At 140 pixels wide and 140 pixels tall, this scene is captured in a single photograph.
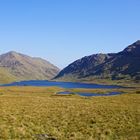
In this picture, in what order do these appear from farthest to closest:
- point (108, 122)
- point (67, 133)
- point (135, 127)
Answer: point (108, 122), point (135, 127), point (67, 133)

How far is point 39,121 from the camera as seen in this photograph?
2748 centimetres

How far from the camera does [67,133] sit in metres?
23.7

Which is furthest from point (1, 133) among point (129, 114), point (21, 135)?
point (129, 114)

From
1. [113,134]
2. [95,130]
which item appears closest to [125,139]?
[113,134]

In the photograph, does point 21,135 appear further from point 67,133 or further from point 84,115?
point 84,115

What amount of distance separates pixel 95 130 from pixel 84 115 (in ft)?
23.5

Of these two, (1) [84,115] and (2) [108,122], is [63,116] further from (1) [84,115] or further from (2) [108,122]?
(2) [108,122]

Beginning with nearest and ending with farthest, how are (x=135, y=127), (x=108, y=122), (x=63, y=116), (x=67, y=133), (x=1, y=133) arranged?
1. (x=1, y=133)
2. (x=67, y=133)
3. (x=135, y=127)
4. (x=108, y=122)
5. (x=63, y=116)

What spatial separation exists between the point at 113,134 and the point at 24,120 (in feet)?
27.9

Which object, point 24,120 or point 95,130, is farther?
point 24,120

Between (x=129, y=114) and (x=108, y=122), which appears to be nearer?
(x=108, y=122)

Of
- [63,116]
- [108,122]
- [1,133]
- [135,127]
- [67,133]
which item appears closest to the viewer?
[1,133]

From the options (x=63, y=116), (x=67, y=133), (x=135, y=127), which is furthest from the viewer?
(x=63, y=116)

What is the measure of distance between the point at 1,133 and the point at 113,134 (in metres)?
8.86
